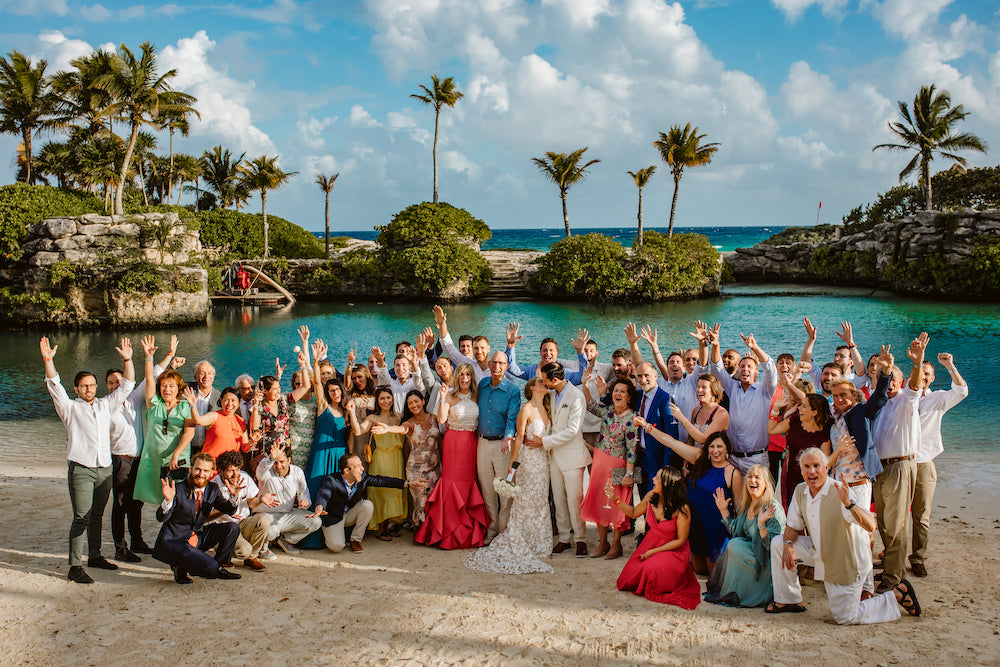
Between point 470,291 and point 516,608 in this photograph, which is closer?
point 516,608

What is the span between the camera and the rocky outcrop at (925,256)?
3306cm

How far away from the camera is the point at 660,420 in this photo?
6.33 m

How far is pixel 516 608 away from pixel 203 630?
229 centimetres

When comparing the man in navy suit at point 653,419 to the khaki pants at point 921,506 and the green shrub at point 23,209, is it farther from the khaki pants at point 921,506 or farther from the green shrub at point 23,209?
the green shrub at point 23,209

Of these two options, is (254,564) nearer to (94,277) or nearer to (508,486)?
(508,486)

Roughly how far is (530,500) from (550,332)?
68.3ft

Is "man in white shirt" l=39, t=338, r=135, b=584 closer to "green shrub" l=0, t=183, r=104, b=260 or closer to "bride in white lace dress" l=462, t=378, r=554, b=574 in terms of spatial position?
"bride in white lace dress" l=462, t=378, r=554, b=574

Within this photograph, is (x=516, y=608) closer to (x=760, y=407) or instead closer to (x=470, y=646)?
(x=470, y=646)

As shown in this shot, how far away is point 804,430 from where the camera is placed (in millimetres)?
5910

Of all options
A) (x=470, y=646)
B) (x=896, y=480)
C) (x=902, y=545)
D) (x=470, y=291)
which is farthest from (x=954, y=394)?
(x=470, y=291)

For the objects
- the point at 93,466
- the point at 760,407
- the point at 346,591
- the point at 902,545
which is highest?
the point at 760,407

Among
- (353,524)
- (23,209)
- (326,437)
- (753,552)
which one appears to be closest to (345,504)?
(353,524)

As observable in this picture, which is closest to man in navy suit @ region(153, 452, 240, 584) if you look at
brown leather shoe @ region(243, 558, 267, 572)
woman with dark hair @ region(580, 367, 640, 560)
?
brown leather shoe @ region(243, 558, 267, 572)

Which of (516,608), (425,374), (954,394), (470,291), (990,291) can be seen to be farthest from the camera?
(470,291)
